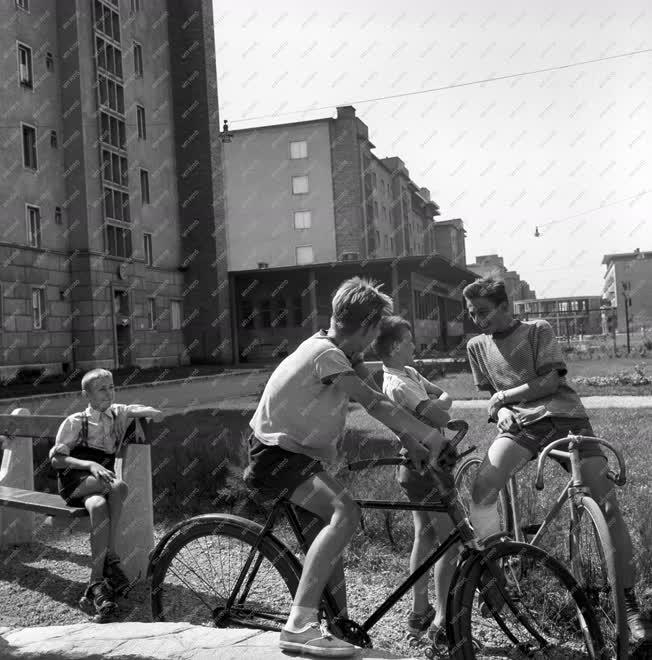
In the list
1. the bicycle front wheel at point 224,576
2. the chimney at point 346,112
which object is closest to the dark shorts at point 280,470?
the bicycle front wheel at point 224,576

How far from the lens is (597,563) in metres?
3.62

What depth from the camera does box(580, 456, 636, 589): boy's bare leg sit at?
3.60 metres

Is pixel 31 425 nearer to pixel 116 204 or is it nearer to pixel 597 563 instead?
pixel 597 563

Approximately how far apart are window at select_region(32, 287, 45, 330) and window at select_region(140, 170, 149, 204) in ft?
29.1

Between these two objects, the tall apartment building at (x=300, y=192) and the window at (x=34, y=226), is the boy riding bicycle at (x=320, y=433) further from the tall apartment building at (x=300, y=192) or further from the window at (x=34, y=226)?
the tall apartment building at (x=300, y=192)

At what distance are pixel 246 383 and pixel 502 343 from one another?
19646 millimetres

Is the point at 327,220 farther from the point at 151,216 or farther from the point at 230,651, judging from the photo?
the point at 230,651

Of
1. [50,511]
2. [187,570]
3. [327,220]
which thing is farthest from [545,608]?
[327,220]

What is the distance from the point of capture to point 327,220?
2117 inches

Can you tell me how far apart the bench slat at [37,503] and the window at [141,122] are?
32.5 metres

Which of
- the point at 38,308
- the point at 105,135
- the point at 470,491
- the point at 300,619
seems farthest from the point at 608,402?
the point at 105,135

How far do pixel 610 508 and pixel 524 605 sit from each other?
0.75 metres

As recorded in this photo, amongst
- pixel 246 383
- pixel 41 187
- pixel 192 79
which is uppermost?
pixel 192 79

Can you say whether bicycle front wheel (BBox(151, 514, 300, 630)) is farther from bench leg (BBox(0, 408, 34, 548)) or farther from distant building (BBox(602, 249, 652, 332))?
distant building (BBox(602, 249, 652, 332))
